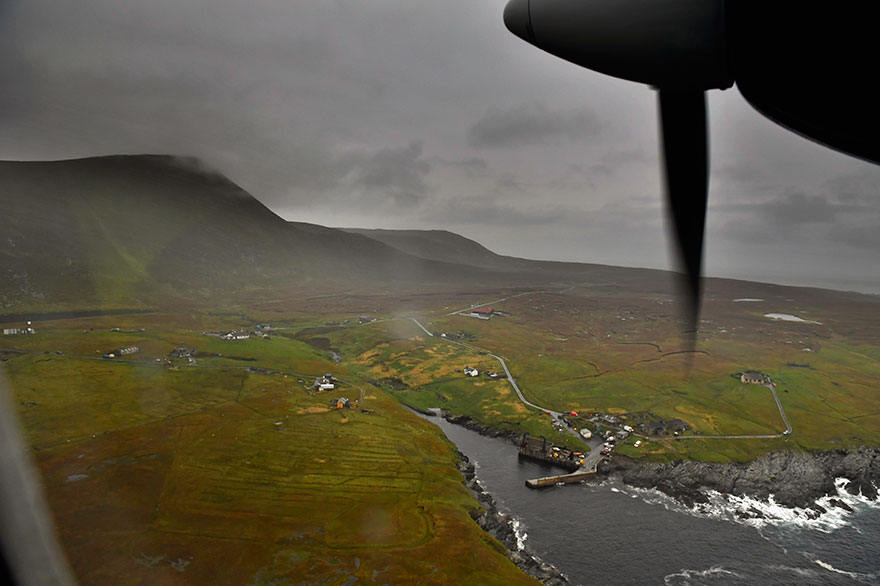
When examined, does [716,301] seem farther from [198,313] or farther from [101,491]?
[101,491]

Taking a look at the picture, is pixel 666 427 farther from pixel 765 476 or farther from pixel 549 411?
pixel 549 411

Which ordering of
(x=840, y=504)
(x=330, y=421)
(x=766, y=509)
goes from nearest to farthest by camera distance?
(x=766, y=509), (x=840, y=504), (x=330, y=421)

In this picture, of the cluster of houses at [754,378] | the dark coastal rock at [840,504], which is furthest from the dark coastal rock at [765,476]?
the cluster of houses at [754,378]

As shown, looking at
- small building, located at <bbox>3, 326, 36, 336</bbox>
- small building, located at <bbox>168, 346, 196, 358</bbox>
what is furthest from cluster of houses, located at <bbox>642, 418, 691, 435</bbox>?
small building, located at <bbox>3, 326, 36, 336</bbox>

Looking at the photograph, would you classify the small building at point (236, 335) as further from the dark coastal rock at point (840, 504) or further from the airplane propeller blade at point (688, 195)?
the airplane propeller blade at point (688, 195)

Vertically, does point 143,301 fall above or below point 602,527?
above

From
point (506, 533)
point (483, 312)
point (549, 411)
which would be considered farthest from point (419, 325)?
point (506, 533)

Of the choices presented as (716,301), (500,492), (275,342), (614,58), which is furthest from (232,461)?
(716,301)
